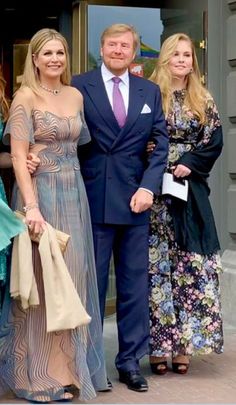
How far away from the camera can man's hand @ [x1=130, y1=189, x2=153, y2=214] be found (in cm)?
557

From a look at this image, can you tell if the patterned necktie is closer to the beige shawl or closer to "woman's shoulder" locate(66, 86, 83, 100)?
"woman's shoulder" locate(66, 86, 83, 100)

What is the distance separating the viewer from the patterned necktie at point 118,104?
18.4 ft

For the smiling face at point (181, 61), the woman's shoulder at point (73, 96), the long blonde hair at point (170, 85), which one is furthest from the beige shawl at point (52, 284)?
the smiling face at point (181, 61)

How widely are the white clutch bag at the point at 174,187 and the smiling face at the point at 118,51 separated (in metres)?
0.73

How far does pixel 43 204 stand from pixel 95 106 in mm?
690

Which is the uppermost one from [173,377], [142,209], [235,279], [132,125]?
[132,125]

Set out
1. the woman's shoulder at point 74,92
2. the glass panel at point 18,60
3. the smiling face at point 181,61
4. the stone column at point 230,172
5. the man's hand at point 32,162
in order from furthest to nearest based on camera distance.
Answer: the glass panel at point 18,60 < the stone column at point 230,172 < the smiling face at point 181,61 < the woman's shoulder at point 74,92 < the man's hand at point 32,162

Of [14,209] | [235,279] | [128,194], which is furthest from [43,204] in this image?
[235,279]

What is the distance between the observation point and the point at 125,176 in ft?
18.4

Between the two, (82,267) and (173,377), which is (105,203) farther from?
(173,377)

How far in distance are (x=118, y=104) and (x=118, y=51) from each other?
0.31 metres

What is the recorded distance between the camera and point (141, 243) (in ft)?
18.7

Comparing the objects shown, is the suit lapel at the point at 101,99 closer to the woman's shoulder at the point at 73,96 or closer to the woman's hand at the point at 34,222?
the woman's shoulder at the point at 73,96

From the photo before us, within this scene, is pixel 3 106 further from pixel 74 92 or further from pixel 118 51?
pixel 118 51
